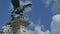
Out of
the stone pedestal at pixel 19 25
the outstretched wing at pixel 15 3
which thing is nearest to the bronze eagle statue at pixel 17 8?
the outstretched wing at pixel 15 3

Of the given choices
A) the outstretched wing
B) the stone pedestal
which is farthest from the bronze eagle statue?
the stone pedestal

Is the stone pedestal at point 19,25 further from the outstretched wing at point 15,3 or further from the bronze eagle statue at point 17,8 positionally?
the outstretched wing at point 15,3

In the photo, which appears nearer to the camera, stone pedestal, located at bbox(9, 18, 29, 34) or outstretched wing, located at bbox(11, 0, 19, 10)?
stone pedestal, located at bbox(9, 18, 29, 34)

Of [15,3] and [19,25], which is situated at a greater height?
[15,3]

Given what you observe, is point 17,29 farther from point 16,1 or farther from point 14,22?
point 16,1

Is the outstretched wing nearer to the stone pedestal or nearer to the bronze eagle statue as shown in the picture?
the bronze eagle statue

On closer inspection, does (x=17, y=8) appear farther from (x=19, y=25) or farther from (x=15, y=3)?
(x=19, y=25)

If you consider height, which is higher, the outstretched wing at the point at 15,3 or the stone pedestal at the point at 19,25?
the outstretched wing at the point at 15,3

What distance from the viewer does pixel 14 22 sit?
27.0m

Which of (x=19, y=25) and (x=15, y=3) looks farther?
(x=15, y=3)

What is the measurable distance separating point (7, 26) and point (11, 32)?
69cm

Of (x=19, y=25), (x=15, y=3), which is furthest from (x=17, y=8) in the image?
(x=19, y=25)

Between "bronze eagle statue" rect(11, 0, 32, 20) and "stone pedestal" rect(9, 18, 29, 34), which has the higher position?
"bronze eagle statue" rect(11, 0, 32, 20)

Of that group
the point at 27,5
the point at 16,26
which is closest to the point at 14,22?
the point at 16,26
